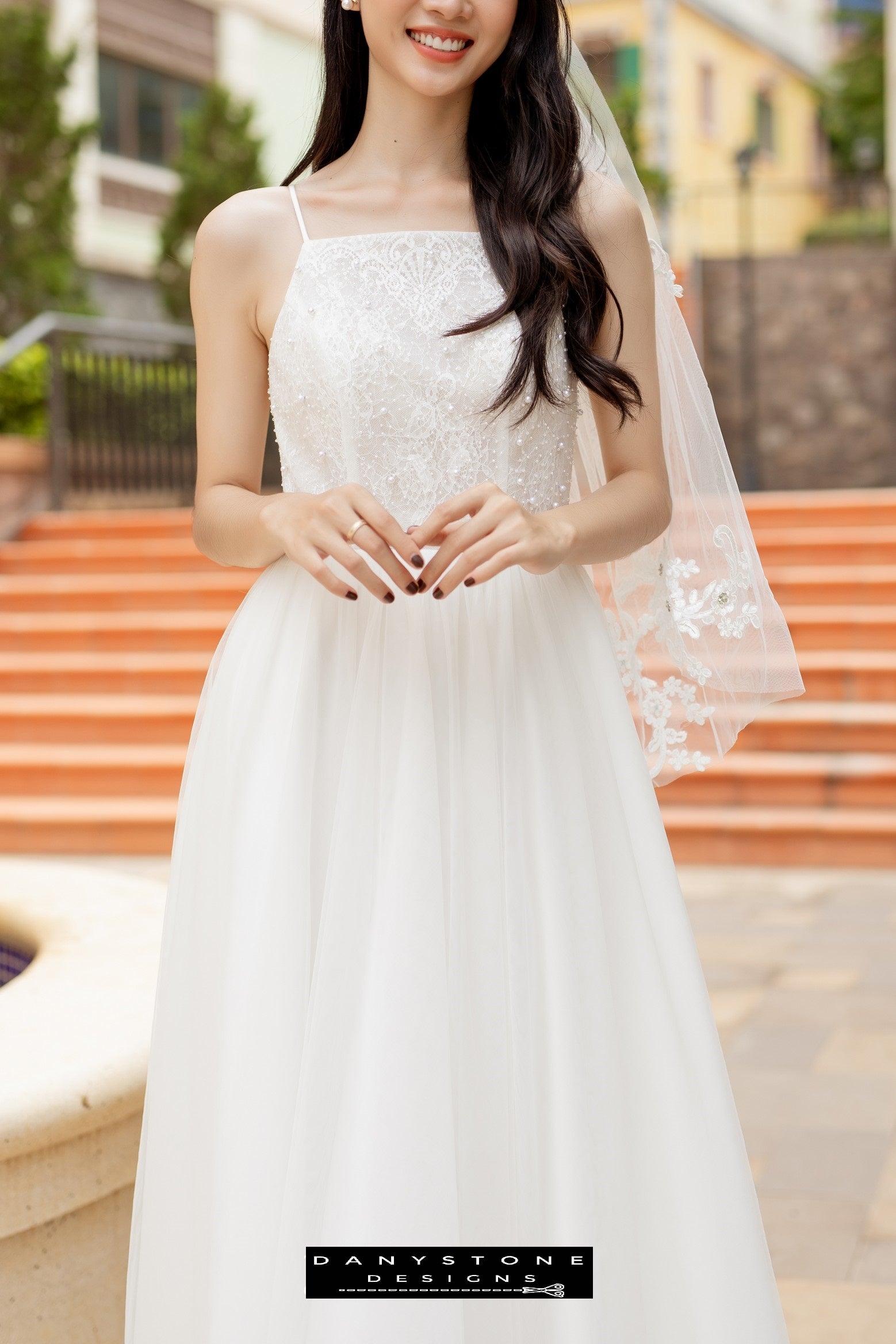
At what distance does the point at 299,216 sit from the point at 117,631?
701 cm

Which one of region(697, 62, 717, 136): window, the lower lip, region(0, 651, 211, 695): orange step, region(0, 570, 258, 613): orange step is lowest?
the lower lip

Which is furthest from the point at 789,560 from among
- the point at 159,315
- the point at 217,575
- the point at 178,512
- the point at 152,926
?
the point at 159,315

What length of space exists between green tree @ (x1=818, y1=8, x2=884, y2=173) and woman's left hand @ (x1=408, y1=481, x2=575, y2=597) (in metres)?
30.2

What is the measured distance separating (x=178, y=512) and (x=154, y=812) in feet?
15.4

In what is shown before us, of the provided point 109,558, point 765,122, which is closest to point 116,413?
point 109,558

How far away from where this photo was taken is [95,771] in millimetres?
7469

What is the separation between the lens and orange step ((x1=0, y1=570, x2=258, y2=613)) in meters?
8.89

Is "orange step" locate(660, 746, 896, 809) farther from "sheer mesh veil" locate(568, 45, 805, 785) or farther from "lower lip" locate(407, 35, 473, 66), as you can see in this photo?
"lower lip" locate(407, 35, 473, 66)

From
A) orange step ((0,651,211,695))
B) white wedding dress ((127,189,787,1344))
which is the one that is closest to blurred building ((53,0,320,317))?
orange step ((0,651,211,695))

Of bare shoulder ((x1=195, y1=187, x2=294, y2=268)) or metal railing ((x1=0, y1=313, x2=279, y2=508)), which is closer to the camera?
bare shoulder ((x1=195, y1=187, x2=294, y2=268))

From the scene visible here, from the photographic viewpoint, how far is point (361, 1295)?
1.55 m

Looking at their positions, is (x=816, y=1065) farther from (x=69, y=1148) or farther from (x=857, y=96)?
(x=857, y=96)

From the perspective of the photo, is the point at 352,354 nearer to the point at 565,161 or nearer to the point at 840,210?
the point at 565,161

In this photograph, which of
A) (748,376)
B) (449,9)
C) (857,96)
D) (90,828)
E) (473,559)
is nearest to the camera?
(473,559)
